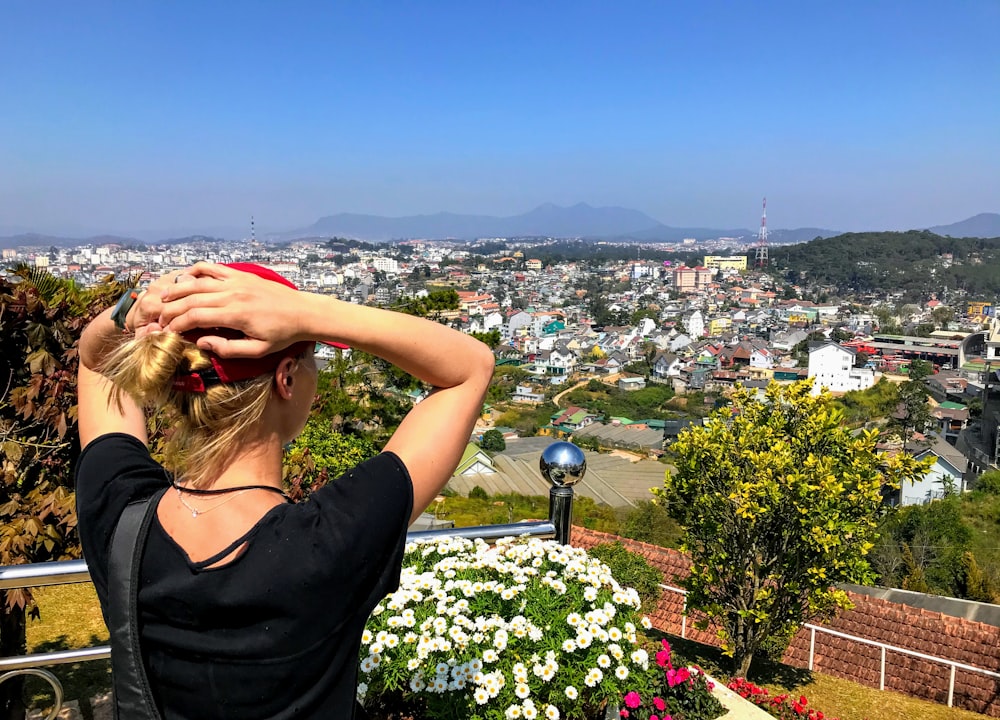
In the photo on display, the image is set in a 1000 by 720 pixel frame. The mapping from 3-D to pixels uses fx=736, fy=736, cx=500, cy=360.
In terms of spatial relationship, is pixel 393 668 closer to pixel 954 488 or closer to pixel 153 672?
pixel 153 672

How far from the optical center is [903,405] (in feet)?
148

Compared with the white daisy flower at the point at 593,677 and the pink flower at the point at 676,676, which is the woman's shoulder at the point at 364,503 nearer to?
the white daisy flower at the point at 593,677

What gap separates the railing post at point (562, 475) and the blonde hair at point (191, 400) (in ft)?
4.57

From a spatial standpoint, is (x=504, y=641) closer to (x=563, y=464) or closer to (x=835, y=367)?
(x=563, y=464)

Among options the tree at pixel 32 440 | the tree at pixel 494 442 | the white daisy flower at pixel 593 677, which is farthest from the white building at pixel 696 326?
the white daisy flower at pixel 593 677

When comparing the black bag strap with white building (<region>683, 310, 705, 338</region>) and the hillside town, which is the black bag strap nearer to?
the hillside town

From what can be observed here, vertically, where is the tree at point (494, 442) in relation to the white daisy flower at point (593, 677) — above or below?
below

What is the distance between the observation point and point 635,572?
27.6 ft

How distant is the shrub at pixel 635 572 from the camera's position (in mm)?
8211

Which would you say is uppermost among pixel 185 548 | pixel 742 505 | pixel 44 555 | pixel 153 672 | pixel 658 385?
pixel 185 548

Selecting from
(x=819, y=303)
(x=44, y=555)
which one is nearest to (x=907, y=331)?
(x=819, y=303)

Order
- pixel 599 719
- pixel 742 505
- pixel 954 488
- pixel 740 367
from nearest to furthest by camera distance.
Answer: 1. pixel 599 719
2. pixel 742 505
3. pixel 954 488
4. pixel 740 367

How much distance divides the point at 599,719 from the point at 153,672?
5.65 feet

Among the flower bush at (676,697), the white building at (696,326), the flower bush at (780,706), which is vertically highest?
the flower bush at (676,697)
